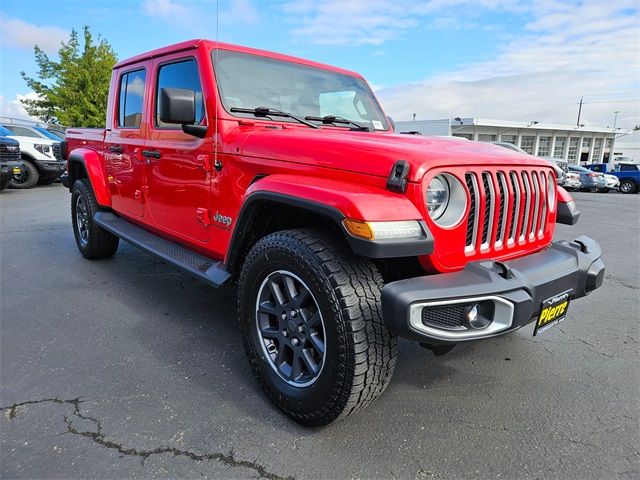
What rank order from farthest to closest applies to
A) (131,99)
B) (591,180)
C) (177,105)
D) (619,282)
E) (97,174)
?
(591,180)
(619,282)
(97,174)
(131,99)
(177,105)

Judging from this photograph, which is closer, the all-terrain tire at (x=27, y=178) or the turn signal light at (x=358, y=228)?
the turn signal light at (x=358, y=228)

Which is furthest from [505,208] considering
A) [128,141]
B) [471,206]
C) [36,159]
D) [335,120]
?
[36,159]

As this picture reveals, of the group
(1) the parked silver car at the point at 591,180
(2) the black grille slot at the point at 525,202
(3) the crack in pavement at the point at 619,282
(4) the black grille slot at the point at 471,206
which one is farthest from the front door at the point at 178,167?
(1) the parked silver car at the point at 591,180

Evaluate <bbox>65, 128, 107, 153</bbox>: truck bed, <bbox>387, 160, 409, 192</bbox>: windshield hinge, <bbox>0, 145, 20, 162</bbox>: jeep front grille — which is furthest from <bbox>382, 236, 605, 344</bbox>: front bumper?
<bbox>0, 145, 20, 162</bbox>: jeep front grille

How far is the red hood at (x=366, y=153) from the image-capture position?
1.99 metres

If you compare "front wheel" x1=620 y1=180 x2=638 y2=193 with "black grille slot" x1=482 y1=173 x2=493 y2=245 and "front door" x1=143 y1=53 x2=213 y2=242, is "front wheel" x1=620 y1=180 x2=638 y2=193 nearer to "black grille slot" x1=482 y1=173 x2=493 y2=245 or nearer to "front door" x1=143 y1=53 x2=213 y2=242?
"black grille slot" x1=482 y1=173 x2=493 y2=245

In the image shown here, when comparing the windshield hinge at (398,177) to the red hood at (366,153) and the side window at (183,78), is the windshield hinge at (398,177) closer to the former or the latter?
the red hood at (366,153)

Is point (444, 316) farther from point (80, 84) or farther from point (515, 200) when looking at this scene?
point (80, 84)

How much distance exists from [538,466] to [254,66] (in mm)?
2925

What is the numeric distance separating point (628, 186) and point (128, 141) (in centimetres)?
2513

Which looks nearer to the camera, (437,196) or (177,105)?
(437,196)

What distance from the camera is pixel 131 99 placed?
404 cm

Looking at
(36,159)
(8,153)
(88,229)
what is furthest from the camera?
(36,159)

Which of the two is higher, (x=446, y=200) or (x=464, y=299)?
(x=446, y=200)
